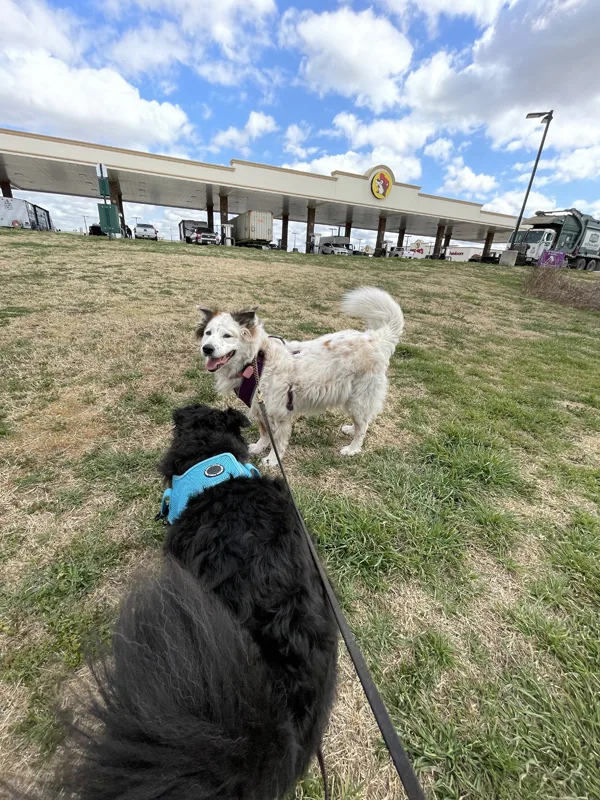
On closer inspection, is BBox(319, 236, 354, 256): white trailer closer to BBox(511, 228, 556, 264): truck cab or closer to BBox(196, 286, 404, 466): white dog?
BBox(511, 228, 556, 264): truck cab

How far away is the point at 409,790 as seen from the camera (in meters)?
0.72

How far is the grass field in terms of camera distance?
1.33 metres

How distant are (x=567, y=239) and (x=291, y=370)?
32882mm

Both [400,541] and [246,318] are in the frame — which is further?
[246,318]

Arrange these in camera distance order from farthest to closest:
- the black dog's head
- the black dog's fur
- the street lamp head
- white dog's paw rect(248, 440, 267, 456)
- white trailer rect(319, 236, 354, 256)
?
white trailer rect(319, 236, 354, 256)
the street lamp head
white dog's paw rect(248, 440, 267, 456)
the black dog's head
the black dog's fur

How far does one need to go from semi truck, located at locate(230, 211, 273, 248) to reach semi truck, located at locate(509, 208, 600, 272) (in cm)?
2103

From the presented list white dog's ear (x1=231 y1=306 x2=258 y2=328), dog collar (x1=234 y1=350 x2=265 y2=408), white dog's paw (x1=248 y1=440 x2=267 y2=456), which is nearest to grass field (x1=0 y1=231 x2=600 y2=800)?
white dog's paw (x1=248 y1=440 x2=267 y2=456)

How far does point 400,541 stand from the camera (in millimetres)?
2295

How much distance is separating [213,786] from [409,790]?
0.44 meters

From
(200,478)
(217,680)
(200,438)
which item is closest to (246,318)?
(200,438)

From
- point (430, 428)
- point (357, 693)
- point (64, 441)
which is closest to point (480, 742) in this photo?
point (357, 693)

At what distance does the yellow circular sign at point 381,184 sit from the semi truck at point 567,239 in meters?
13.9

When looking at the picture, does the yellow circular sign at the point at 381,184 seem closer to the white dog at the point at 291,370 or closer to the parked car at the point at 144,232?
the parked car at the point at 144,232

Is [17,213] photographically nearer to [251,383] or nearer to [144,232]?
[144,232]
